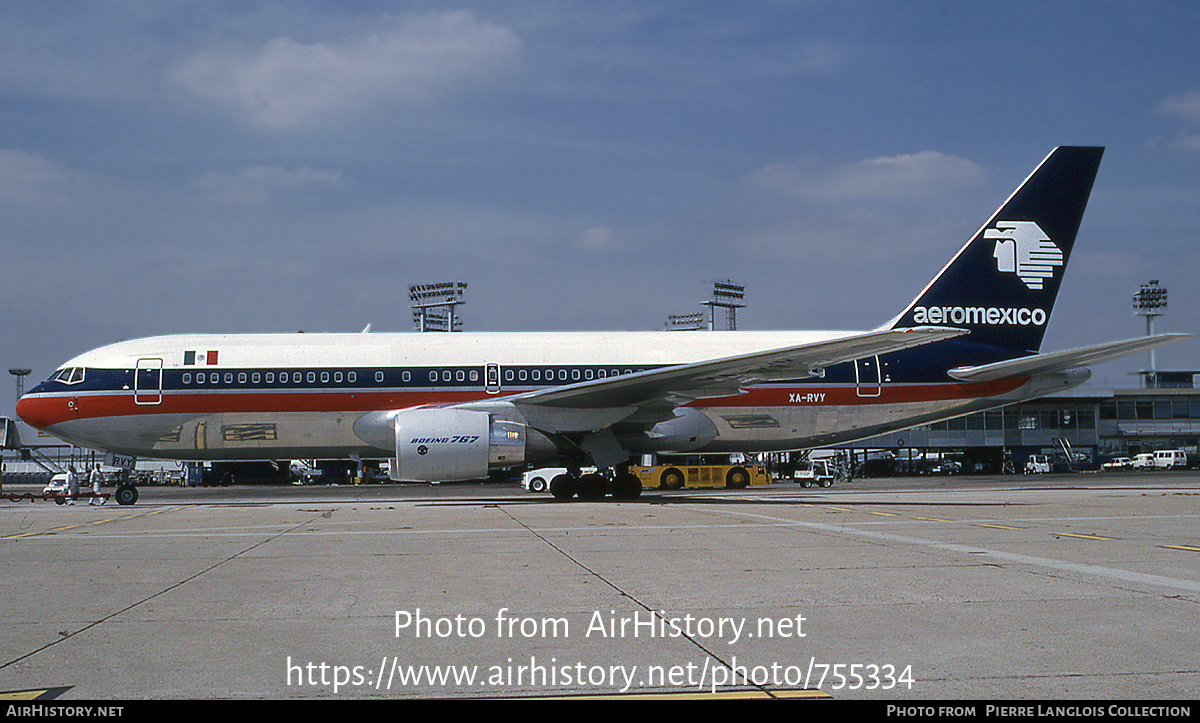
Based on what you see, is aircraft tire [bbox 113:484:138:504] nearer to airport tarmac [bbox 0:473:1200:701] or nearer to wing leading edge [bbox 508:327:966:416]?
wing leading edge [bbox 508:327:966:416]

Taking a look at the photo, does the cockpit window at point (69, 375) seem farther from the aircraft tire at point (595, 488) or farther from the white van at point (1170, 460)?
the white van at point (1170, 460)

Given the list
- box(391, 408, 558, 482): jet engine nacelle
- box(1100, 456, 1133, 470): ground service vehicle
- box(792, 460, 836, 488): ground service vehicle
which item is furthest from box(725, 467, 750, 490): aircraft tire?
box(1100, 456, 1133, 470): ground service vehicle

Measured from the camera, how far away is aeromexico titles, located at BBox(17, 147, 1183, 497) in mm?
19094

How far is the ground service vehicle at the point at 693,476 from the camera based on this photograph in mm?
37281

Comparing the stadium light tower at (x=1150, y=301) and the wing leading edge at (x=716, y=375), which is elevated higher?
the stadium light tower at (x=1150, y=301)

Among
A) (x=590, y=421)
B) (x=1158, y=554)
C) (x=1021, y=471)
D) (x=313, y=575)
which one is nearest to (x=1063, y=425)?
(x=1021, y=471)

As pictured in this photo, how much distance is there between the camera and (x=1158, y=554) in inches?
338

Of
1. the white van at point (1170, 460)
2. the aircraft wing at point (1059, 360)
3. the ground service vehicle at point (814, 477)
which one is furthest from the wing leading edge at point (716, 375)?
the white van at point (1170, 460)

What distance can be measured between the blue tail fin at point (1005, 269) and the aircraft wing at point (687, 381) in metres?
4.70

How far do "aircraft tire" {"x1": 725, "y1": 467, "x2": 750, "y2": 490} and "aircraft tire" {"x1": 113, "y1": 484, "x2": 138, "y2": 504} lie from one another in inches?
913

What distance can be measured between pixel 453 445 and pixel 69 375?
387 inches

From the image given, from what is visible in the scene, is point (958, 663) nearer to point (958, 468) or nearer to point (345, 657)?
point (345, 657)

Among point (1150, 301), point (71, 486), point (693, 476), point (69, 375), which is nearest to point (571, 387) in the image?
point (69, 375)

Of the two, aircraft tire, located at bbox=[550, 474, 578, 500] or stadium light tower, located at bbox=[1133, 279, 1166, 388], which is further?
stadium light tower, located at bbox=[1133, 279, 1166, 388]
